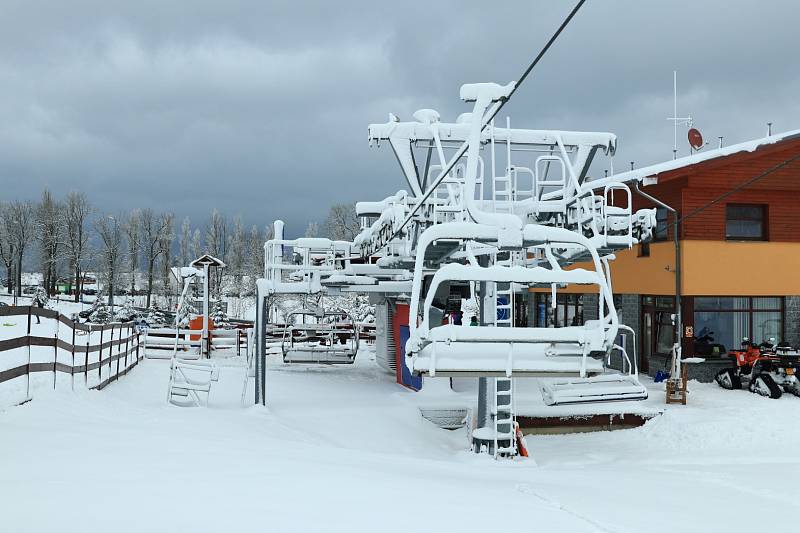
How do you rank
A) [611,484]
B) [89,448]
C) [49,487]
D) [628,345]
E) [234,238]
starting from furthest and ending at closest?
1. [234,238]
2. [628,345]
3. [611,484]
4. [89,448]
5. [49,487]

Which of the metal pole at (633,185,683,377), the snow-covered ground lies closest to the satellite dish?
the metal pole at (633,185,683,377)

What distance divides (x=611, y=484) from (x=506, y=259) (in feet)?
17.5

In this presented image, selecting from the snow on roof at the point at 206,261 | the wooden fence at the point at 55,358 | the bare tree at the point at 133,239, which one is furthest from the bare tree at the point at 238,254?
the wooden fence at the point at 55,358

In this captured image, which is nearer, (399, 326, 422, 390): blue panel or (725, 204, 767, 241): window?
(399, 326, 422, 390): blue panel

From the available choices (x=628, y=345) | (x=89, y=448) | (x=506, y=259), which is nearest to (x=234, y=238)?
(x=628, y=345)

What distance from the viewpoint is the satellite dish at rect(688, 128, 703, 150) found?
22.1m

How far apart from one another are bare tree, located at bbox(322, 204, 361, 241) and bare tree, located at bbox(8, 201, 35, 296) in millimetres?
29324

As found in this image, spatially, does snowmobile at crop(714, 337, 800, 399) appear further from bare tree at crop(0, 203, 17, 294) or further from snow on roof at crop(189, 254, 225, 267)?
bare tree at crop(0, 203, 17, 294)

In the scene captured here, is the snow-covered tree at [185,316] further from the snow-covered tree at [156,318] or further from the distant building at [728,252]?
the distant building at [728,252]

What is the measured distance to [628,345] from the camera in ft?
70.8

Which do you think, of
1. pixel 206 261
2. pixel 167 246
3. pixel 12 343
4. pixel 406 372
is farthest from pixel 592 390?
pixel 167 246

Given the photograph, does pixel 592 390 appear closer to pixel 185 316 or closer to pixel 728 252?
pixel 728 252

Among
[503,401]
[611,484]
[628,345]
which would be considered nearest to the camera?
[611,484]

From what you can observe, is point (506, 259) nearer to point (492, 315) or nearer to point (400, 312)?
point (492, 315)
